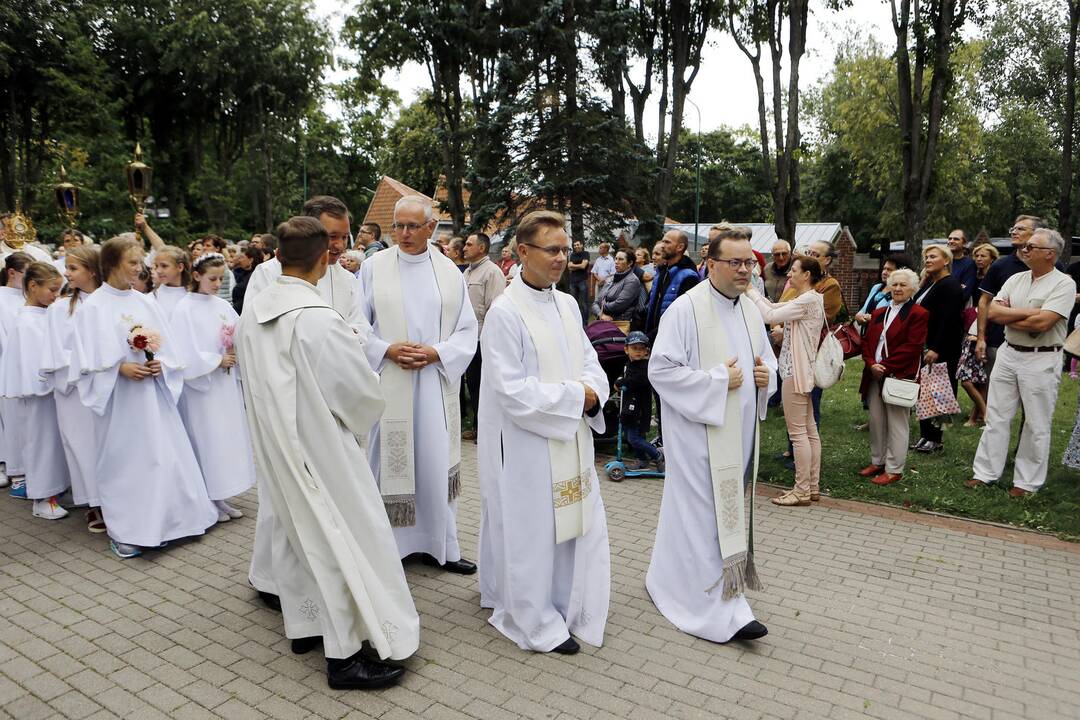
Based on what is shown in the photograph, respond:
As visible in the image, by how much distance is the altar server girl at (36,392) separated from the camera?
6.06m

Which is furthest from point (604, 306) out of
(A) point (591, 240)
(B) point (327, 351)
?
(B) point (327, 351)

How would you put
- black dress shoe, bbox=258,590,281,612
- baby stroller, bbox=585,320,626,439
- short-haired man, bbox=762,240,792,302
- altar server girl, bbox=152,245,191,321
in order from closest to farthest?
black dress shoe, bbox=258,590,281,612
altar server girl, bbox=152,245,191,321
baby stroller, bbox=585,320,626,439
short-haired man, bbox=762,240,792,302

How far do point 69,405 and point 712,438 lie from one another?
15.7ft

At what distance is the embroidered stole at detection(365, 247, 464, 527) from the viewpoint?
191 inches

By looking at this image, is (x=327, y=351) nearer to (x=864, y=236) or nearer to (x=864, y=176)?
(x=864, y=176)

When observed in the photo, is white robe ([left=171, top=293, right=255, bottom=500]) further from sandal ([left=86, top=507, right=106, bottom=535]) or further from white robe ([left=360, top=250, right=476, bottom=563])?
white robe ([left=360, top=250, right=476, bottom=563])

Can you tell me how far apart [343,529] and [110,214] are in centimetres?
3319

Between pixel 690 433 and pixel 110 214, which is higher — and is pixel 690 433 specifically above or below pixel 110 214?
below

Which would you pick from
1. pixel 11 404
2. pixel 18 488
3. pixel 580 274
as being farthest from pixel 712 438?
pixel 580 274

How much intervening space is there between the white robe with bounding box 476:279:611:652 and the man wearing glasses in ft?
14.3

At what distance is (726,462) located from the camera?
4160mm

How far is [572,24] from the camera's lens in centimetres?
1300

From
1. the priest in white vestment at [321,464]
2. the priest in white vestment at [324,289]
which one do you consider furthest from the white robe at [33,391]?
the priest in white vestment at [321,464]

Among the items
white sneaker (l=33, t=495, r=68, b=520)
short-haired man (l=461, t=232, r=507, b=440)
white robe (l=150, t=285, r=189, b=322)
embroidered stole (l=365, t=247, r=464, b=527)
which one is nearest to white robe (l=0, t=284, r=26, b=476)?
white sneaker (l=33, t=495, r=68, b=520)
